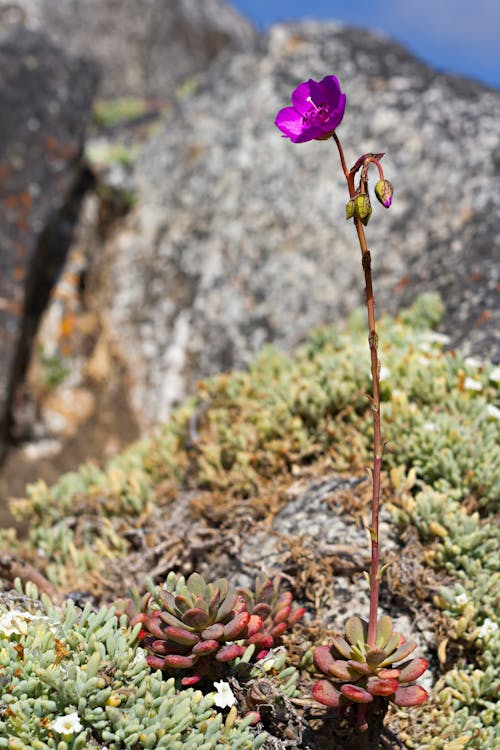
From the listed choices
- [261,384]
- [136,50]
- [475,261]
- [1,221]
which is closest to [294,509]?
[261,384]

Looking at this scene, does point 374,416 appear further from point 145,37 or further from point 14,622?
point 145,37

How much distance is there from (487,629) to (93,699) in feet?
6.83

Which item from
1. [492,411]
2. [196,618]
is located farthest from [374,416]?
[492,411]

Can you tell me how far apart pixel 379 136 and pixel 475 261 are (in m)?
2.30

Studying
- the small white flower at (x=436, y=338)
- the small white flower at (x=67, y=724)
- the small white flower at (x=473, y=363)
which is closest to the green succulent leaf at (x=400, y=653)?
the small white flower at (x=67, y=724)

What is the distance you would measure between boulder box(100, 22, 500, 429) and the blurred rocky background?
0.02m

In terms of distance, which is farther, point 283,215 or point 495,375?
point 283,215

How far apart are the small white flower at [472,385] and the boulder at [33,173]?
5.32 metres

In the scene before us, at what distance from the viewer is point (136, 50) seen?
60.5 ft

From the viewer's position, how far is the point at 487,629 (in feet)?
11.8

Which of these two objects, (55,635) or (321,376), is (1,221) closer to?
(321,376)

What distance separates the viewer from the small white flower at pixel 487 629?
11.7 feet

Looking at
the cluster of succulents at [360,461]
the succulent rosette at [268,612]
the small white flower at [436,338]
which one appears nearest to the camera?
the succulent rosette at [268,612]

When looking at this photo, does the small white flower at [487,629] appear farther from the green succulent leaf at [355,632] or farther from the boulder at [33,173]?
the boulder at [33,173]
